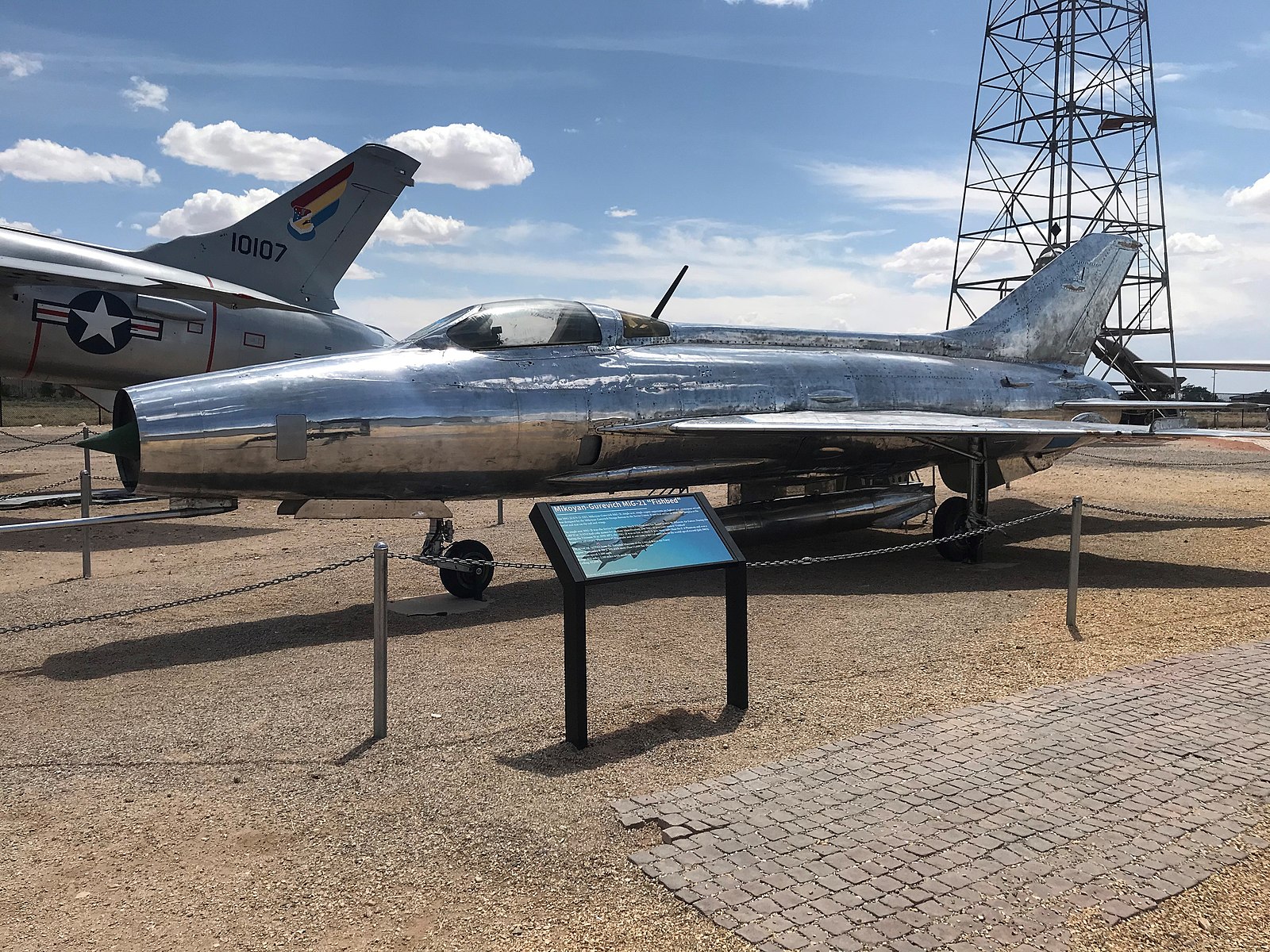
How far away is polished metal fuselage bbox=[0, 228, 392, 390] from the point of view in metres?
12.9

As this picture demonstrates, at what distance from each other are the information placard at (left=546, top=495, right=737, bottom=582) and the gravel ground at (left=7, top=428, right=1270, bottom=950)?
91 centimetres

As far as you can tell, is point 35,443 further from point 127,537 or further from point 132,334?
point 127,537

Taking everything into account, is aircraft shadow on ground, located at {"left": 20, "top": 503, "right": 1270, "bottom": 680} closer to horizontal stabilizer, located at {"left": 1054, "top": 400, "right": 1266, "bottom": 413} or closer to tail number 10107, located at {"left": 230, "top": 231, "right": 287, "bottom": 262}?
horizontal stabilizer, located at {"left": 1054, "top": 400, "right": 1266, "bottom": 413}

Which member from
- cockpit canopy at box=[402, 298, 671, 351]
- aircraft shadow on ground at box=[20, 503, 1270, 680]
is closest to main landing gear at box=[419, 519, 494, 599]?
aircraft shadow on ground at box=[20, 503, 1270, 680]

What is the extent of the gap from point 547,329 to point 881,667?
4517 mm

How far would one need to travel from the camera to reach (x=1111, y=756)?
449 cm

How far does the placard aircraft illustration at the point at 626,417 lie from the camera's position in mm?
6961

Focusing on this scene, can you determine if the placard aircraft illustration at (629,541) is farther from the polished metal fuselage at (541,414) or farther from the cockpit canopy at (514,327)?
the cockpit canopy at (514,327)

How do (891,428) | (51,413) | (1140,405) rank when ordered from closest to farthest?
(891,428), (1140,405), (51,413)

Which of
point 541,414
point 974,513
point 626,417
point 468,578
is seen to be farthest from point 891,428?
point 468,578

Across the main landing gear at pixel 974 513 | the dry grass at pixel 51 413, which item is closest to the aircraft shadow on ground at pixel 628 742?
the main landing gear at pixel 974 513

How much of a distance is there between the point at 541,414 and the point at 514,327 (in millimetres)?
936

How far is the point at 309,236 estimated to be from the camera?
1588 cm

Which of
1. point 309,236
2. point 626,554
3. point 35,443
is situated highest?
point 309,236
